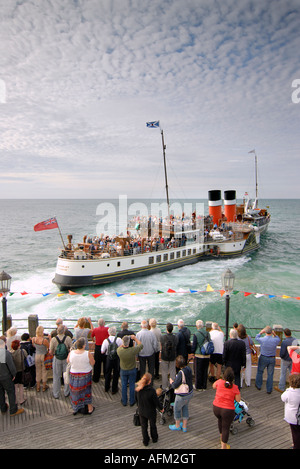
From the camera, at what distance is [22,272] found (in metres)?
35.2

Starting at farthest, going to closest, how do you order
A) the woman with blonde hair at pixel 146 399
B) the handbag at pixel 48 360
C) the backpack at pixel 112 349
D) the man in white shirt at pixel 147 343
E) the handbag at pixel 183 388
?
the handbag at pixel 48 360 < the man in white shirt at pixel 147 343 < the backpack at pixel 112 349 < the handbag at pixel 183 388 < the woman with blonde hair at pixel 146 399

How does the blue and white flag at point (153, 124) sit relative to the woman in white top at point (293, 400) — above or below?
above

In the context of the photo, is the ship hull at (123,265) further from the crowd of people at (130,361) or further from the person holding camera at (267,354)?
the person holding camera at (267,354)

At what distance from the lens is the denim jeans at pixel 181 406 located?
6.52 m

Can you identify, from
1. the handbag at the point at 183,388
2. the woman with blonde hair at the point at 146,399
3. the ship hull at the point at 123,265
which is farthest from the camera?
the ship hull at the point at 123,265

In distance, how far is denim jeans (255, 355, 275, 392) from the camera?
796cm

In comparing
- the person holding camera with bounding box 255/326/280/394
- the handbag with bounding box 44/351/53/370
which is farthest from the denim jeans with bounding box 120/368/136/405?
the person holding camera with bounding box 255/326/280/394

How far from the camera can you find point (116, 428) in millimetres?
6941

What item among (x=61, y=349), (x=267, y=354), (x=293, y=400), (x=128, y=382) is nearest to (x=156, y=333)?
(x=128, y=382)

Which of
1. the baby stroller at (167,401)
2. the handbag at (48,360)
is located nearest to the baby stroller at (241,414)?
the baby stroller at (167,401)

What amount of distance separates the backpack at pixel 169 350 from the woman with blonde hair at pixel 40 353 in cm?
304

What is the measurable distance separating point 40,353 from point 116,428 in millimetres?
2638

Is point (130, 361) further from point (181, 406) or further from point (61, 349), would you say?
point (61, 349)
